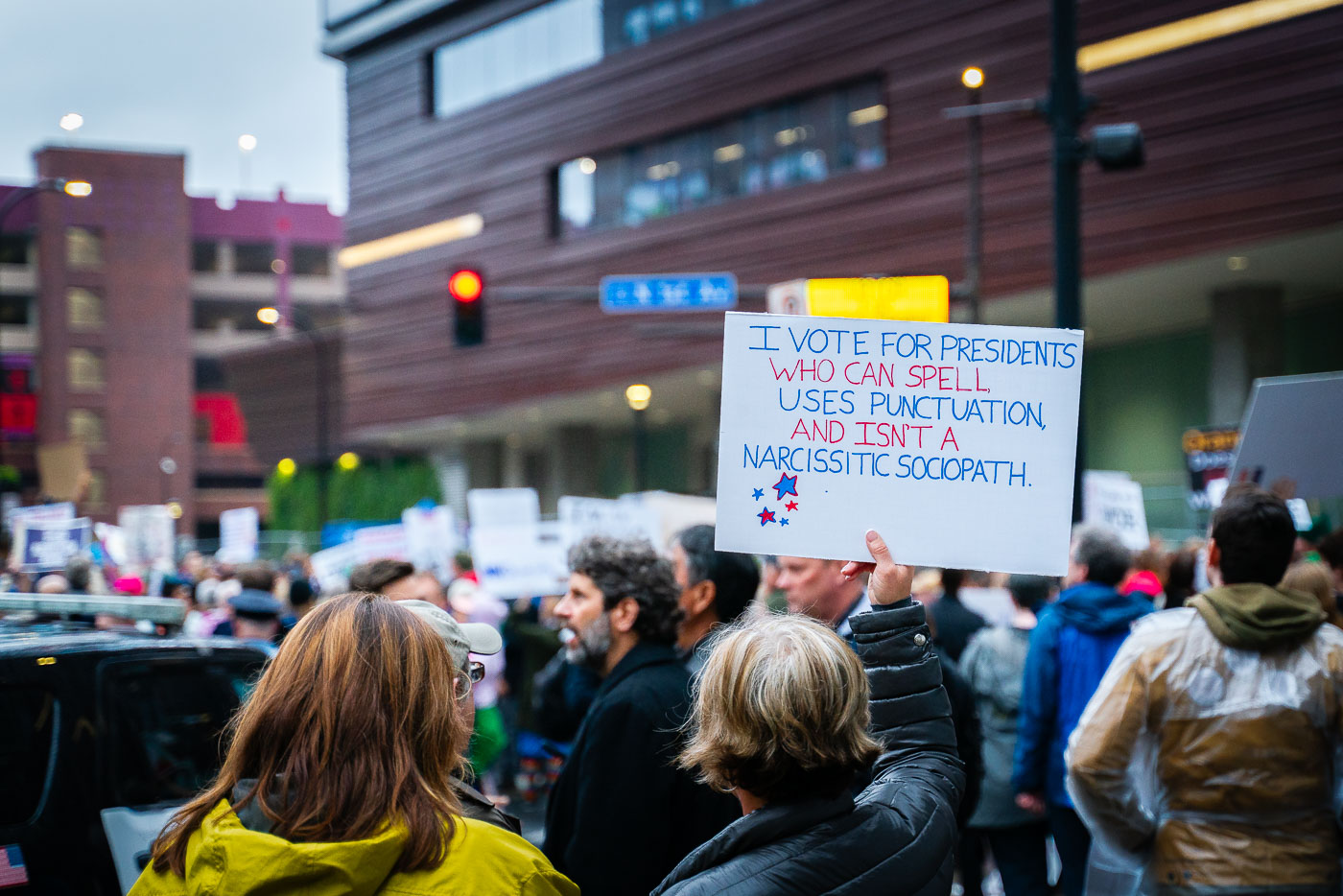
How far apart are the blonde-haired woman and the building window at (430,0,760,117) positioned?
27.6 metres

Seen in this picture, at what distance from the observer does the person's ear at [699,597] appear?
15.1 ft

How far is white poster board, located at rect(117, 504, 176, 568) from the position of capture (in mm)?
25359

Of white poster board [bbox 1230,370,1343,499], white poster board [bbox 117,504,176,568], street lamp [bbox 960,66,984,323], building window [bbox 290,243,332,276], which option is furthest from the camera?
building window [bbox 290,243,332,276]

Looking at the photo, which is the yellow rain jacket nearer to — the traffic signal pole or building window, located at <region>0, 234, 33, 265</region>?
the traffic signal pole

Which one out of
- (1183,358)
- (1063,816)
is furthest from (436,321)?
(1063,816)

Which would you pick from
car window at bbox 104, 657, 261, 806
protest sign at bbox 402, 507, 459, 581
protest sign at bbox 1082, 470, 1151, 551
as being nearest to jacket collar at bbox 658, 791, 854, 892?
car window at bbox 104, 657, 261, 806

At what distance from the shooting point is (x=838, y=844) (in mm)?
2193

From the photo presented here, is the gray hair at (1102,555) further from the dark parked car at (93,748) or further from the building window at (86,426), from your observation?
the building window at (86,426)

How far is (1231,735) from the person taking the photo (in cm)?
368

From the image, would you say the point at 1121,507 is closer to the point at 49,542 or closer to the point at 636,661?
the point at 636,661

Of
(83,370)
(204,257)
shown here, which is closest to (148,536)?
(83,370)

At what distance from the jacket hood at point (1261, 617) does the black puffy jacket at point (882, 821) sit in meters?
1.40

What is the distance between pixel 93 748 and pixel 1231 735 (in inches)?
138

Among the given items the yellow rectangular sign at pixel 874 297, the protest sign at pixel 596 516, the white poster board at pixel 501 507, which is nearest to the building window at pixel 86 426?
the white poster board at pixel 501 507
